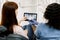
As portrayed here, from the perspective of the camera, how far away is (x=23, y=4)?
3502 millimetres

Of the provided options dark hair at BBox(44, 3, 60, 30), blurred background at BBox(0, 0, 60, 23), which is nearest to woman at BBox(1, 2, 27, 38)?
dark hair at BBox(44, 3, 60, 30)

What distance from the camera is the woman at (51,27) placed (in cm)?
187

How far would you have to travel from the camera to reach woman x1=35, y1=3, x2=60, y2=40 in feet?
6.13

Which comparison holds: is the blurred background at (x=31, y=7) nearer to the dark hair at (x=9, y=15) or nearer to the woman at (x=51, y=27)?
the woman at (x=51, y=27)

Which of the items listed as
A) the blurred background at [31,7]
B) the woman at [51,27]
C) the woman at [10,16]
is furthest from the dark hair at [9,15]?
the blurred background at [31,7]

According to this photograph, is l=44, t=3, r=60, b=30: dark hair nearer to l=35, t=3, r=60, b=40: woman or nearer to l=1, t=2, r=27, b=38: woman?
l=35, t=3, r=60, b=40: woman

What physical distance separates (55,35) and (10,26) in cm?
53

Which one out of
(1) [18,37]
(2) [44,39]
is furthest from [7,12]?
(2) [44,39]

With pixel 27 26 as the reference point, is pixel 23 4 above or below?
above

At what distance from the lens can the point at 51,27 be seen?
1.91m

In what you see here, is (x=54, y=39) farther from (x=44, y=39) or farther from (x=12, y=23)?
(x=12, y=23)

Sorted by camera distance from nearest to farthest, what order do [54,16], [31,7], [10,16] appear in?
[10,16] < [54,16] < [31,7]

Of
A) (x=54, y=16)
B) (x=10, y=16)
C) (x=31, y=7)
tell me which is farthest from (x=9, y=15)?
(x=31, y=7)

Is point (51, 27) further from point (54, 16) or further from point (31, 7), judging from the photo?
point (31, 7)
